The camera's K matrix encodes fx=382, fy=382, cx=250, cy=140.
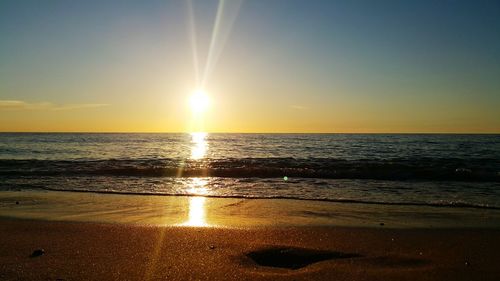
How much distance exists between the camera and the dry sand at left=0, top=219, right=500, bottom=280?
4.64 meters

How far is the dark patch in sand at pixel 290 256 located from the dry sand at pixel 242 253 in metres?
0.01

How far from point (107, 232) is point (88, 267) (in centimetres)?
205

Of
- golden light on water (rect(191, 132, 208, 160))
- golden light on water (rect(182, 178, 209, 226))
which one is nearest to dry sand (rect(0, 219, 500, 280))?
golden light on water (rect(182, 178, 209, 226))

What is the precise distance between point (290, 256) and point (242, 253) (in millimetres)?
698

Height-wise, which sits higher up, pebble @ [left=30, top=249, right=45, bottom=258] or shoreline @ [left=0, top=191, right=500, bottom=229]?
pebble @ [left=30, top=249, right=45, bottom=258]

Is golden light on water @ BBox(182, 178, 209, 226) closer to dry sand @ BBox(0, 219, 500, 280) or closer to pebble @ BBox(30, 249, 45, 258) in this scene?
dry sand @ BBox(0, 219, 500, 280)

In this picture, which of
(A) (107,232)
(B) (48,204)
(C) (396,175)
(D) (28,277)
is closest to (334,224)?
(A) (107,232)

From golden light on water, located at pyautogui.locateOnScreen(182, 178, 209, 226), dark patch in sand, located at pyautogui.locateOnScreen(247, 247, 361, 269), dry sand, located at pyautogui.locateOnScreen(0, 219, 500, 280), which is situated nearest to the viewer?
dry sand, located at pyautogui.locateOnScreen(0, 219, 500, 280)

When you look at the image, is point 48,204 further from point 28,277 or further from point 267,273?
point 267,273

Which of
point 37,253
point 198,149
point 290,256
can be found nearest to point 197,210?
point 37,253

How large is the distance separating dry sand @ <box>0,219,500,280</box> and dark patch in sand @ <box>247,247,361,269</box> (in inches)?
0.5

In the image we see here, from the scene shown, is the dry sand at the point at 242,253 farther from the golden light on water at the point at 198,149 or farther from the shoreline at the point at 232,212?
the golden light on water at the point at 198,149

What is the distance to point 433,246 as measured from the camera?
Result: 6039 mm

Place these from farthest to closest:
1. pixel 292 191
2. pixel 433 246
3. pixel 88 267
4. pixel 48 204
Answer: pixel 292 191 → pixel 48 204 → pixel 433 246 → pixel 88 267
